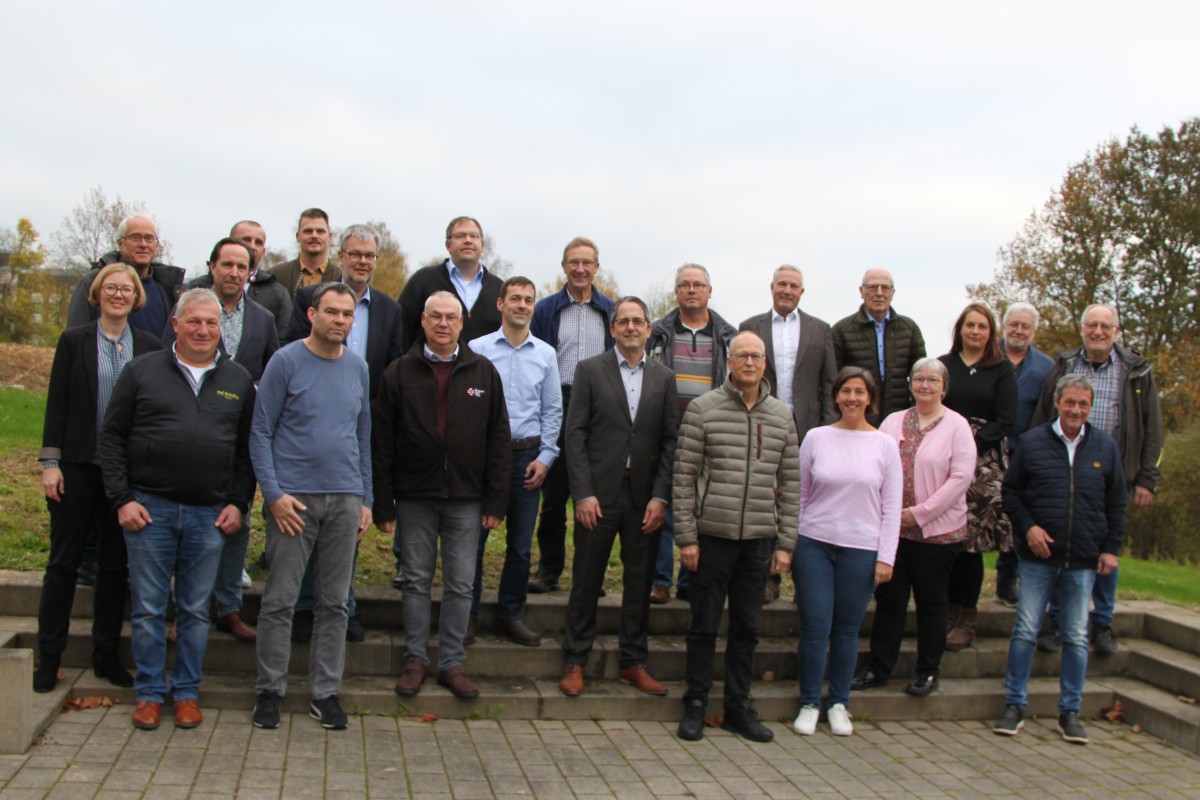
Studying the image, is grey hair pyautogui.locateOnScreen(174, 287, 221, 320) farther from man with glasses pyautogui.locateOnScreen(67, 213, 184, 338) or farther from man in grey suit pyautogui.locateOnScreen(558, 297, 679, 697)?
man in grey suit pyautogui.locateOnScreen(558, 297, 679, 697)

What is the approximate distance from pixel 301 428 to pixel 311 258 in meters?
1.84

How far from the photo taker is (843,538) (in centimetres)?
574

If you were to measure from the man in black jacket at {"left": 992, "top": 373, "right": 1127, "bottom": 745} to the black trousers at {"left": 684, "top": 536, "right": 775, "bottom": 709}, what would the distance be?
1.74 m

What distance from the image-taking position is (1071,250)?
81.4 ft

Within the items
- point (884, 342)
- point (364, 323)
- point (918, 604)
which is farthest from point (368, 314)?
point (918, 604)

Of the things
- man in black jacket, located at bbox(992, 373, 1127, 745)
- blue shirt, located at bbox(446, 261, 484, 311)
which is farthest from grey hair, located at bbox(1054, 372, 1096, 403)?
blue shirt, located at bbox(446, 261, 484, 311)

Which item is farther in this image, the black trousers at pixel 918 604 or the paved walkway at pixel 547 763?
the black trousers at pixel 918 604

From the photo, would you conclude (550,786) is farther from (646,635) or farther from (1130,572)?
(1130,572)

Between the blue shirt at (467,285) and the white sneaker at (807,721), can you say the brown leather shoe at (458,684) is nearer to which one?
the white sneaker at (807,721)

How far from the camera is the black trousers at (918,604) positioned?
6.19m

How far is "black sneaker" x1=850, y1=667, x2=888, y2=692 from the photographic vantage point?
6.31m

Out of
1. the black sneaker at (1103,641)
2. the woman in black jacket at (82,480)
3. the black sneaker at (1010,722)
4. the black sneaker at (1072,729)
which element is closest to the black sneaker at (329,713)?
the woman in black jacket at (82,480)

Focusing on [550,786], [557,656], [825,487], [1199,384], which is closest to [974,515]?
[825,487]

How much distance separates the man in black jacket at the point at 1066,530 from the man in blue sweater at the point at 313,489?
4.05 metres
